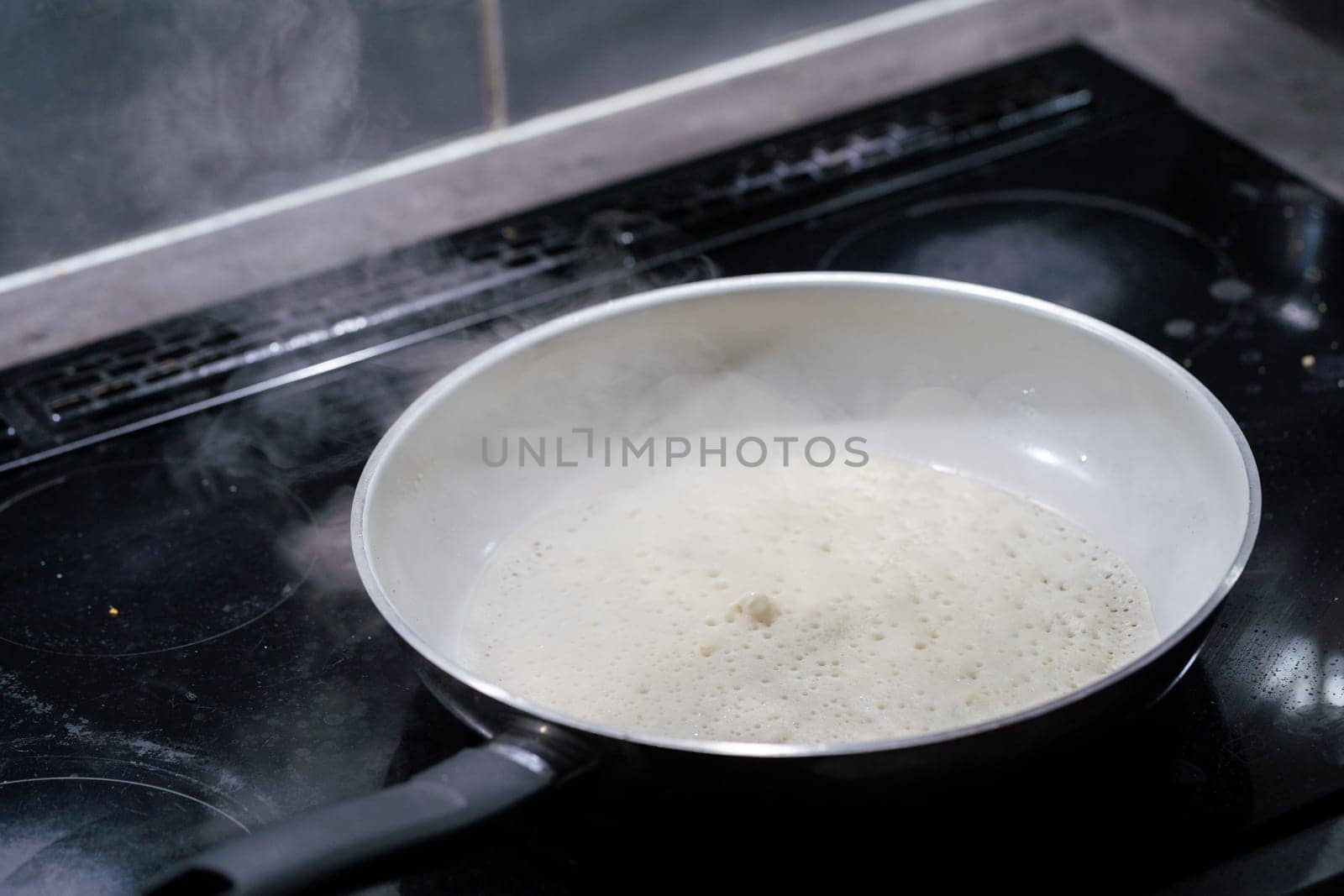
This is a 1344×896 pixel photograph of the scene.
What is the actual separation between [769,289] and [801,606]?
0.21 meters

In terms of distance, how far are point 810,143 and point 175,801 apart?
0.71 meters

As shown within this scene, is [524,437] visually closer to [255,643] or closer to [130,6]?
[255,643]

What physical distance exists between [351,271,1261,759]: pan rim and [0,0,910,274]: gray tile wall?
0.29 metres

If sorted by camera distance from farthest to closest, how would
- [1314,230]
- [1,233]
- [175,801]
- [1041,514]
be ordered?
[1314,230], [1,233], [1041,514], [175,801]

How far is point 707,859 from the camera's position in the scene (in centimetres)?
58

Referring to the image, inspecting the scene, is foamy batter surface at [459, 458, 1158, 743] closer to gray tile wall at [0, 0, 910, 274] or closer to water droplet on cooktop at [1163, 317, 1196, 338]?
water droplet on cooktop at [1163, 317, 1196, 338]

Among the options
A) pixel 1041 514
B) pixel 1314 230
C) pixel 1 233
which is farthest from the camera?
pixel 1314 230

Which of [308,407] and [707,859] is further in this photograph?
[308,407]

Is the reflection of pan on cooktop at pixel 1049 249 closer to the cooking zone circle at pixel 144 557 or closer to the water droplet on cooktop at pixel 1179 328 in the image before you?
the water droplet on cooktop at pixel 1179 328

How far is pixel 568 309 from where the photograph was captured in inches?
36.6

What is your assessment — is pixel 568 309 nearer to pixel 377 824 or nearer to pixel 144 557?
pixel 144 557

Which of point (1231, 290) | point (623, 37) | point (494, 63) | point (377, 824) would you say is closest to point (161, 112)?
point (494, 63)

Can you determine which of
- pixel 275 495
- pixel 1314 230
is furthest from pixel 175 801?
pixel 1314 230

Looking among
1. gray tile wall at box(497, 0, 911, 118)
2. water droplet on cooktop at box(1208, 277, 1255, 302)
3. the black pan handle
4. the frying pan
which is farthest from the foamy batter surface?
gray tile wall at box(497, 0, 911, 118)
